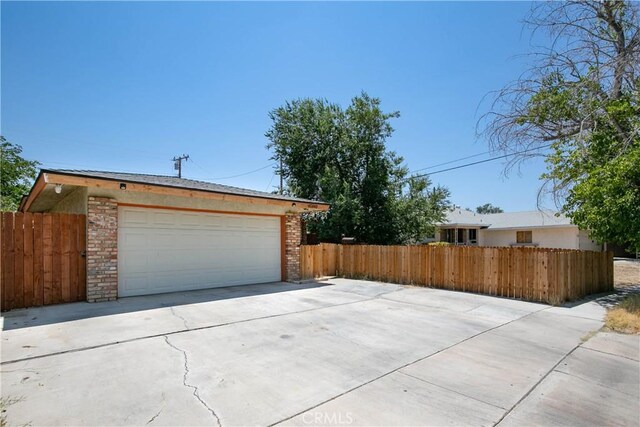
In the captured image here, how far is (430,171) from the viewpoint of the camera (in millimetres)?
20312

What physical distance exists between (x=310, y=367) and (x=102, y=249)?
5946 millimetres

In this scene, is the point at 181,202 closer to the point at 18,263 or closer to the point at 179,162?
the point at 18,263

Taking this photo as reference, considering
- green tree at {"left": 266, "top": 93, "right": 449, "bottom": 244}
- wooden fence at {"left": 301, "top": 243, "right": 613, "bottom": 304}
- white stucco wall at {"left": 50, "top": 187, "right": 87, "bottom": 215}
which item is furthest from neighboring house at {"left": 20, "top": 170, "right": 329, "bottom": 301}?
green tree at {"left": 266, "top": 93, "right": 449, "bottom": 244}

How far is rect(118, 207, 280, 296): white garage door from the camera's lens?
7.98 meters

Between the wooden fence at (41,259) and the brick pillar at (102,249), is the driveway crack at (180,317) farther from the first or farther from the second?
the wooden fence at (41,259)

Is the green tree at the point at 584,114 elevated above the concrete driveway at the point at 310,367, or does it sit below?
above

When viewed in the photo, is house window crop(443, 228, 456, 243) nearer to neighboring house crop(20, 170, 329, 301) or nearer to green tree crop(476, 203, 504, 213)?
neighboring house crop(20, 170, 329, 301)

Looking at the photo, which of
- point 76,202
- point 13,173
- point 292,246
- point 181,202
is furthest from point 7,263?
point 13,173

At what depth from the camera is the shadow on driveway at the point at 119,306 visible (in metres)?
5.71

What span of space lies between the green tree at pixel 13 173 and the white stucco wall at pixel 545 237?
34401mm

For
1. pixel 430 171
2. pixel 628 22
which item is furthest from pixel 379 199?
pixel 628 22

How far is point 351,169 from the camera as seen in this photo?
1809 centimetres

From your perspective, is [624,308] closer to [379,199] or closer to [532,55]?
[532,55]

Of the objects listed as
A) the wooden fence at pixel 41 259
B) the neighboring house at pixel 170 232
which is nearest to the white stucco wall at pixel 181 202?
the neighboring house at pixel 170 232
